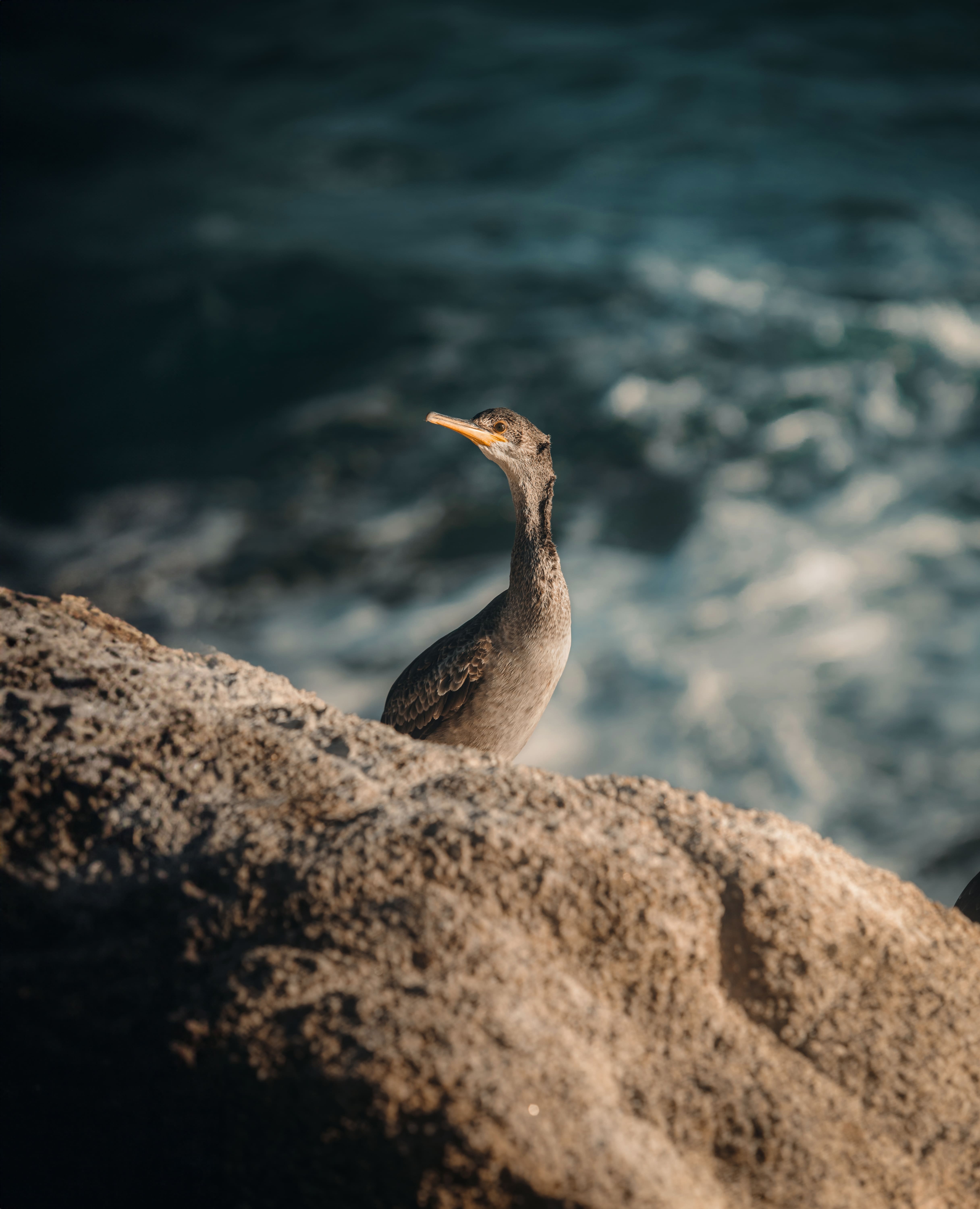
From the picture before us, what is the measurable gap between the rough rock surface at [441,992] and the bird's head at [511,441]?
244cm

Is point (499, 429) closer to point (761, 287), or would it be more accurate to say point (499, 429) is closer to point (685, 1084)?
point (685, 1084)

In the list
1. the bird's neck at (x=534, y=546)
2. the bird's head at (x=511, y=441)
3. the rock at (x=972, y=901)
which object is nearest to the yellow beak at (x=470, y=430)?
the bird's head at (x=511, y=441)

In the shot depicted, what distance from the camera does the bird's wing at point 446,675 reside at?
434 cm

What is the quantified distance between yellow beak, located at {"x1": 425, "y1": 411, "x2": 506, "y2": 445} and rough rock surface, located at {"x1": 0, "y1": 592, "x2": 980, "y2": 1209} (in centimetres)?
226

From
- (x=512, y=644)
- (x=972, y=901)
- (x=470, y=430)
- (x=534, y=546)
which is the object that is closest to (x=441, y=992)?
(x=972, y=901)

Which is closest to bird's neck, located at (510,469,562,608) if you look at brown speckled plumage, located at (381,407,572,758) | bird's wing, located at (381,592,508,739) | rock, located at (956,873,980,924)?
brown speckled plumage, located at (381,407,572,758)

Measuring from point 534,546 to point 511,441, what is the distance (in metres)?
0.54

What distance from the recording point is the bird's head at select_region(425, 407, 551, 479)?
14.3 feet

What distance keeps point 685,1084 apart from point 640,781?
738 mm

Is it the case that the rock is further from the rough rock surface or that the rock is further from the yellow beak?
the yellow beak

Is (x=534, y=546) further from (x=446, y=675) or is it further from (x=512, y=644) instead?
(x=446, y=675)

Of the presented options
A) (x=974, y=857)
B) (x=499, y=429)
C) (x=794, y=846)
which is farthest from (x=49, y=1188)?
(x=974, y=857)

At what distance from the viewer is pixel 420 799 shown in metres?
2.06

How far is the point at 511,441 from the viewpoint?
4406 mm
